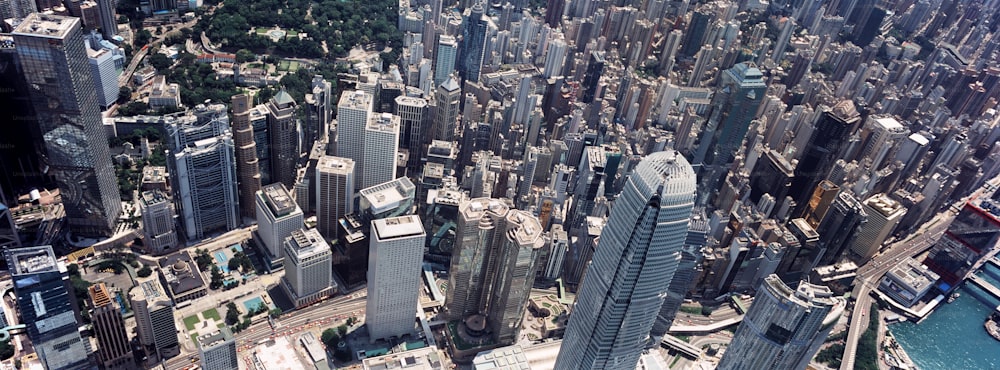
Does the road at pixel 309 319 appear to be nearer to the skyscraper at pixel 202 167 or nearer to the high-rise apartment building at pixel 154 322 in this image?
the high-rise apartment building at pixel 154 322

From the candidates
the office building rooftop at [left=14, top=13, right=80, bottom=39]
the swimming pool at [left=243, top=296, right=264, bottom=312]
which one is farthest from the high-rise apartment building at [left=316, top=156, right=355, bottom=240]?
the office building rooftop at [left=14, top=13, right=80, bottom=39]

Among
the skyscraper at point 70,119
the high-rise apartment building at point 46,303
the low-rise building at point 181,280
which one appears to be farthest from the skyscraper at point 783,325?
the skyscraper at point 70,119

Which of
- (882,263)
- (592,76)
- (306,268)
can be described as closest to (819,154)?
(882,263)

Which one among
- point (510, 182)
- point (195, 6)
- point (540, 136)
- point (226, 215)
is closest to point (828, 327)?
point (510, 182)

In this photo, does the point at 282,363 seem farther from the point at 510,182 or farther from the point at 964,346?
the point at 964,346

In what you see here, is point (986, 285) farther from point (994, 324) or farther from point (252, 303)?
point (252, 303)
